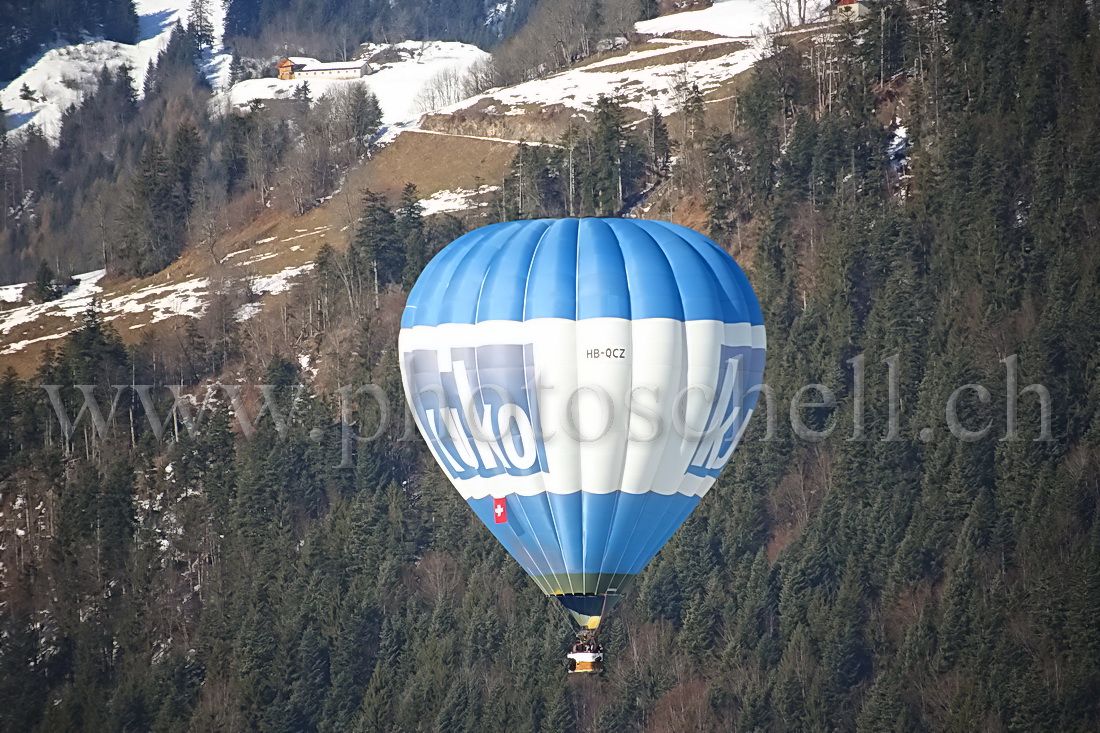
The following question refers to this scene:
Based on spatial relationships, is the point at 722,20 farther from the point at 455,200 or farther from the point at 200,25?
the point at 200,25

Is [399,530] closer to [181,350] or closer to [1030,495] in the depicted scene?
[181,350]

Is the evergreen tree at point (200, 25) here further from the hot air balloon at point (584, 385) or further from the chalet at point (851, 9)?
the hot air balloon at point (584, 385)

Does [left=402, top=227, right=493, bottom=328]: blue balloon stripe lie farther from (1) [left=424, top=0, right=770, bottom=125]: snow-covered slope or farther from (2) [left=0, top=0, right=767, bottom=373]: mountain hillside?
(1) [left=424, top=0, right=770, bottom=125]: snow-covered slope

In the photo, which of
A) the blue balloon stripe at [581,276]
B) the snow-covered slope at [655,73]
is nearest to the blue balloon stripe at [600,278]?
the blue balloon stripe at [581,276]

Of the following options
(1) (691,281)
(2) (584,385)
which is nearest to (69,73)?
(1) (691,281)

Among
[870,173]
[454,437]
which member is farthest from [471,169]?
[454,437]

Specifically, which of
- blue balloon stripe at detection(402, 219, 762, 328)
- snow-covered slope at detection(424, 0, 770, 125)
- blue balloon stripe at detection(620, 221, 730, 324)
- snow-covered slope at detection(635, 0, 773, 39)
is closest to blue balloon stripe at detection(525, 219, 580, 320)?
blue balloon stripe at detection(402, 219, 762, 328)
